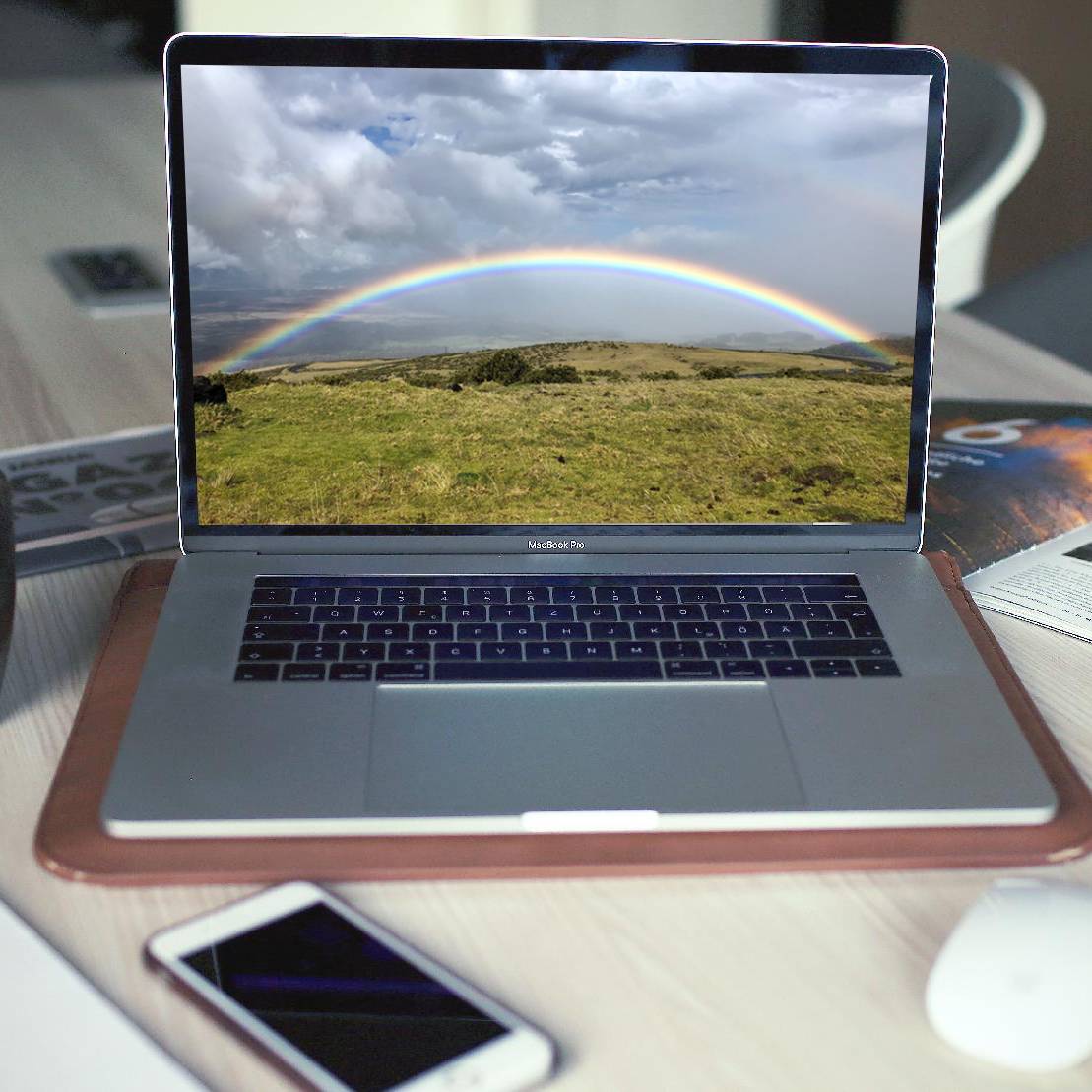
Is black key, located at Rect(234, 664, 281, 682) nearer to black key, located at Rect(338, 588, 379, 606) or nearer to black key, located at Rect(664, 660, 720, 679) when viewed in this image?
black key, located at Rect(338, 588, 379, 606)

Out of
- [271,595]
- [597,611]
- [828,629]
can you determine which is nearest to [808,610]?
[828,629]

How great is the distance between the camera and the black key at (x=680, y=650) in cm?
76

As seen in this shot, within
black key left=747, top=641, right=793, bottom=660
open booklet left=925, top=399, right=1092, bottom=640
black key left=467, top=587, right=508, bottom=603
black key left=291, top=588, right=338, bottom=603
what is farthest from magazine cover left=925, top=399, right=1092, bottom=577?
black key left=291, top=588, right=338, bottom=603

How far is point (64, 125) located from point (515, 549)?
709 mm

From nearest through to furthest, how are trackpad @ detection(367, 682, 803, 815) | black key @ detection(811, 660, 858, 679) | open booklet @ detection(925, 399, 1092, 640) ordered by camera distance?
trackpad @ detection(367, 682, 803, 815)
black key @ detection(811, 660, 858, 679)
open booklet @ detection(925, 399, 1092, 640)

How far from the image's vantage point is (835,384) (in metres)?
0.85

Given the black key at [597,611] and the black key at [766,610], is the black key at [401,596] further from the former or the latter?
the black key at [766,610]

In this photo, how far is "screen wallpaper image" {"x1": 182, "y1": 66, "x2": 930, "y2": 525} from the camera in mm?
825

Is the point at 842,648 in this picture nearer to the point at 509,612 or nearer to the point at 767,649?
the point at 767,649

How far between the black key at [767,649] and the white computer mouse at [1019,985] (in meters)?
0.23

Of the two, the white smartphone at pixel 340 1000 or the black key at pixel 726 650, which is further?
the black key at pixel 726 650

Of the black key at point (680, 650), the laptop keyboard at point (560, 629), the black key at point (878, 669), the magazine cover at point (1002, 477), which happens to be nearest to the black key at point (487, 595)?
the laptop keyboard at point (560, 629)

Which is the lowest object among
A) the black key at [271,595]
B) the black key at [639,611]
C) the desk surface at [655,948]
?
the desk surface at [655,948]

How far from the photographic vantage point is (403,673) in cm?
74
